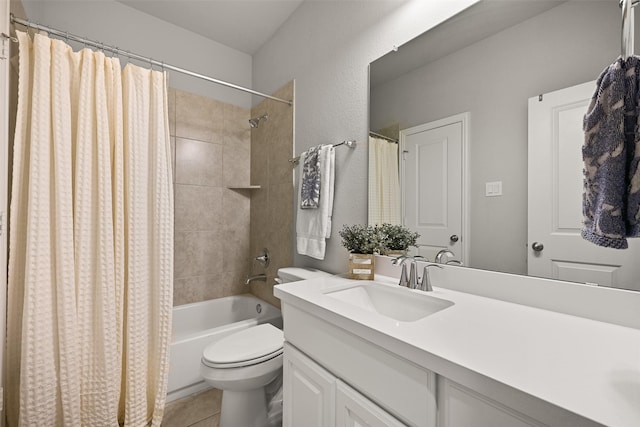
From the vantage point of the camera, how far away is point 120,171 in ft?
4.16

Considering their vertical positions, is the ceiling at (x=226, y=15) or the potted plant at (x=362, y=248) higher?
the ceiling at (x=226, y=15)

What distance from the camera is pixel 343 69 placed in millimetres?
1558

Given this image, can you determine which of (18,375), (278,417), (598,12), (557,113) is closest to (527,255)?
(557,113)

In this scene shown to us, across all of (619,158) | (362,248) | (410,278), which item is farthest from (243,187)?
(619,158)

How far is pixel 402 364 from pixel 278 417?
3.88 feet

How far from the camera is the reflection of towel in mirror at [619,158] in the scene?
19.2 inches

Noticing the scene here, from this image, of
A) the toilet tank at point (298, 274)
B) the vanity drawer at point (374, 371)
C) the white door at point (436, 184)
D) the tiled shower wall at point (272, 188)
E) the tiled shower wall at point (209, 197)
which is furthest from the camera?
the tiled shower wall at point (209, 197)

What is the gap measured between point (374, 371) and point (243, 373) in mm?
834

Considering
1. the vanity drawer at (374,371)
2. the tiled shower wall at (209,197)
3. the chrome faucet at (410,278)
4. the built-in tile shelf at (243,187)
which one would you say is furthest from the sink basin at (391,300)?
the tiled shower wall at (209,197)

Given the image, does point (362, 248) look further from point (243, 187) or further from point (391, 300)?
point (243, 187)

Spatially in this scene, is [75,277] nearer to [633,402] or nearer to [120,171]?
[120,171]

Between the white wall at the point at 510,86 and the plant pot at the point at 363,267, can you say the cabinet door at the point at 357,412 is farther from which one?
the white wall at the point at 510,86

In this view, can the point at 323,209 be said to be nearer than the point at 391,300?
No

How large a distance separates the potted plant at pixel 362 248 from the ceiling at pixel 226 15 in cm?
170
